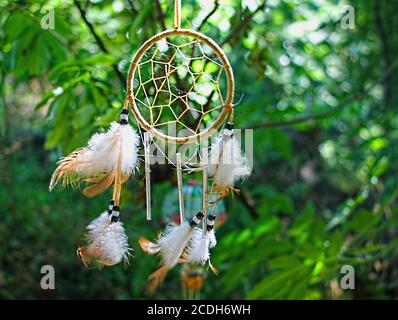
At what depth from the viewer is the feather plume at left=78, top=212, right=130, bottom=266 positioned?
83 centimetres

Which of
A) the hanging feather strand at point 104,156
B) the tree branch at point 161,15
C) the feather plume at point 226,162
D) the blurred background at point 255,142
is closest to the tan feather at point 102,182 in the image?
the hanging feather strand at point 104,156

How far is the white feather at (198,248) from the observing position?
841mm

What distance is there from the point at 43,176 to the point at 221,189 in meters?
1.57

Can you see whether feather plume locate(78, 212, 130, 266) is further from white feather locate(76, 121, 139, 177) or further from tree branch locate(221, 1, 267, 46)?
tree branch locate(221, 1, 267, 46)

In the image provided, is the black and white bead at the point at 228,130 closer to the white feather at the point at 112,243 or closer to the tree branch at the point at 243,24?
the white feather at the point at 112,243

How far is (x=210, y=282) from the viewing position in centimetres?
209

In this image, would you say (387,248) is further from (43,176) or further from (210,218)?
(43,176)

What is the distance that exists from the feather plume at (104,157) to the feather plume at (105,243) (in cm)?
6

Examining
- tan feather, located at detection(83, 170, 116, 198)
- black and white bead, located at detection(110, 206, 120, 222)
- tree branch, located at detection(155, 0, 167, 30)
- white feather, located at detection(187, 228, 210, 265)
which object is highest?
tree branch, located at detection(155, 0, 167, 30)

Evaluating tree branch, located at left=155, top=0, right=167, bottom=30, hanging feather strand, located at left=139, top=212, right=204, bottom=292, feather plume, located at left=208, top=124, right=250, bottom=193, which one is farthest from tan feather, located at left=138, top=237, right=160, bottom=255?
tree branch, located at left=155, top=0, right=167, bottom=30

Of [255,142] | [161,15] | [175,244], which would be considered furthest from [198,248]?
[255,142]

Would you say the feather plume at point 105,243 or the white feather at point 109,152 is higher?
the white feather at point 109,152

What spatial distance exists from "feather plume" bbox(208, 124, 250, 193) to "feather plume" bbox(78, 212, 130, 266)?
5.7 inches
